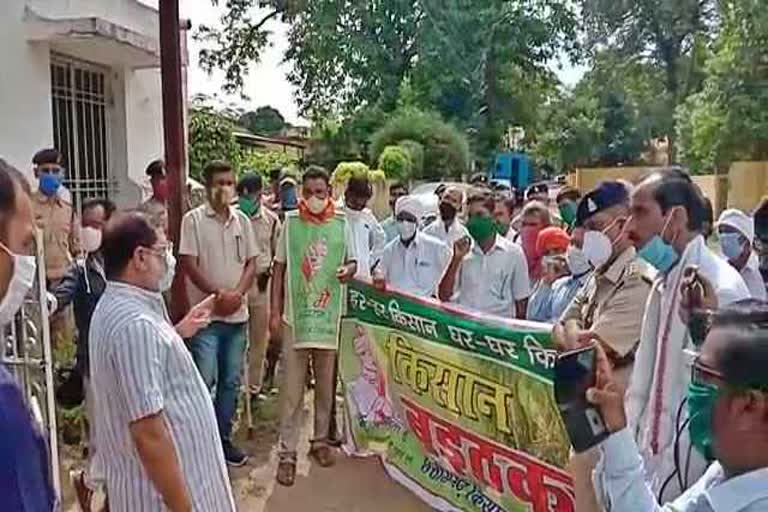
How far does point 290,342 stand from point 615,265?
2992 millimetres

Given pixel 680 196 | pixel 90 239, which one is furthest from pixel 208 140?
pixel 680 196

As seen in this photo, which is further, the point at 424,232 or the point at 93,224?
the point at 424,232

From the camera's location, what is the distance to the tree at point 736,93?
24.8 metres

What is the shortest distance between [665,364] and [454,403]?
7.20ft

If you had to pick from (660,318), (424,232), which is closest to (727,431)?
(660,318)

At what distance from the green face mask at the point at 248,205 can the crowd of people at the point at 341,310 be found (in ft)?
0.05

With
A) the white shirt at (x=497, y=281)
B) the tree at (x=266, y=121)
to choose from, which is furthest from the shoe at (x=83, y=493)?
the tree at (x=266, y=121)

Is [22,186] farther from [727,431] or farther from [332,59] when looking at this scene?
[332,59]

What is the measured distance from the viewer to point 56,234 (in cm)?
685

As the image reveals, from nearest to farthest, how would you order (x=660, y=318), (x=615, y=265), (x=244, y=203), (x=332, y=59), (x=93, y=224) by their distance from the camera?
(x=660, y=318) < (x=615, y=265) < (x=93, y=224) < (x=244, y=203) < (x=332, y=59)

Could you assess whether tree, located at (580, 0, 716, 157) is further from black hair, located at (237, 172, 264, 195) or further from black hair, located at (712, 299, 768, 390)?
black hair, located at (712, 299, 768, 390)

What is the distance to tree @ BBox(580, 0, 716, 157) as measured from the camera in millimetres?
37844

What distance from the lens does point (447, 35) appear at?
26.9m

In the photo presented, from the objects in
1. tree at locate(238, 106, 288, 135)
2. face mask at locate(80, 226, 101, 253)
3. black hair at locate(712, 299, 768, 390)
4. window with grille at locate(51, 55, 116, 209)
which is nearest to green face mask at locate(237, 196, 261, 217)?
face mask at locate(80, 226, 101, 253)
